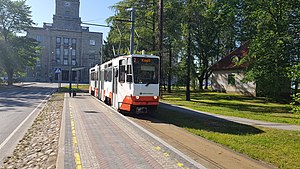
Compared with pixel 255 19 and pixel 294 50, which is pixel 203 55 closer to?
pixel 255 19

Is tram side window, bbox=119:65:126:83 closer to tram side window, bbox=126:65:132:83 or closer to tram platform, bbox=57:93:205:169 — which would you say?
tram side window, bbox=126:65:132:83

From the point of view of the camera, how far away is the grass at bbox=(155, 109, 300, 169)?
26.1 feet

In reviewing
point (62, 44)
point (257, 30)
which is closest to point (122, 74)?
point (257, 30)

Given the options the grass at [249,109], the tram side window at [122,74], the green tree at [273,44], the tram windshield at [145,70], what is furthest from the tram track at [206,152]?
the green tree at [273,44]

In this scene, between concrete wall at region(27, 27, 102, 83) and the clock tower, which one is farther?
concrete wall at region(27, 27, 102, 83)

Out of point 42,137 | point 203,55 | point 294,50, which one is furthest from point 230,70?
point 42,137

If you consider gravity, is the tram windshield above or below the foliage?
below

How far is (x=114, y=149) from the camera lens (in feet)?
27.0

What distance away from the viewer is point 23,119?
14.6m

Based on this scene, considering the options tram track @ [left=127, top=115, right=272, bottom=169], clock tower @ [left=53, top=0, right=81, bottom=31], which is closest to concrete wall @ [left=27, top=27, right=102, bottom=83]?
clock tower @ [left=53, top=0, right=81, bottom=31]

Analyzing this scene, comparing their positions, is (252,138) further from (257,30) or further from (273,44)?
(257,30)

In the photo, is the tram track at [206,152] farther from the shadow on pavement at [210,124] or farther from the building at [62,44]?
the building at [62,44]

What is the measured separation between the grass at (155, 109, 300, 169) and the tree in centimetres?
4653

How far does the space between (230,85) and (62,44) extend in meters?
66.6
